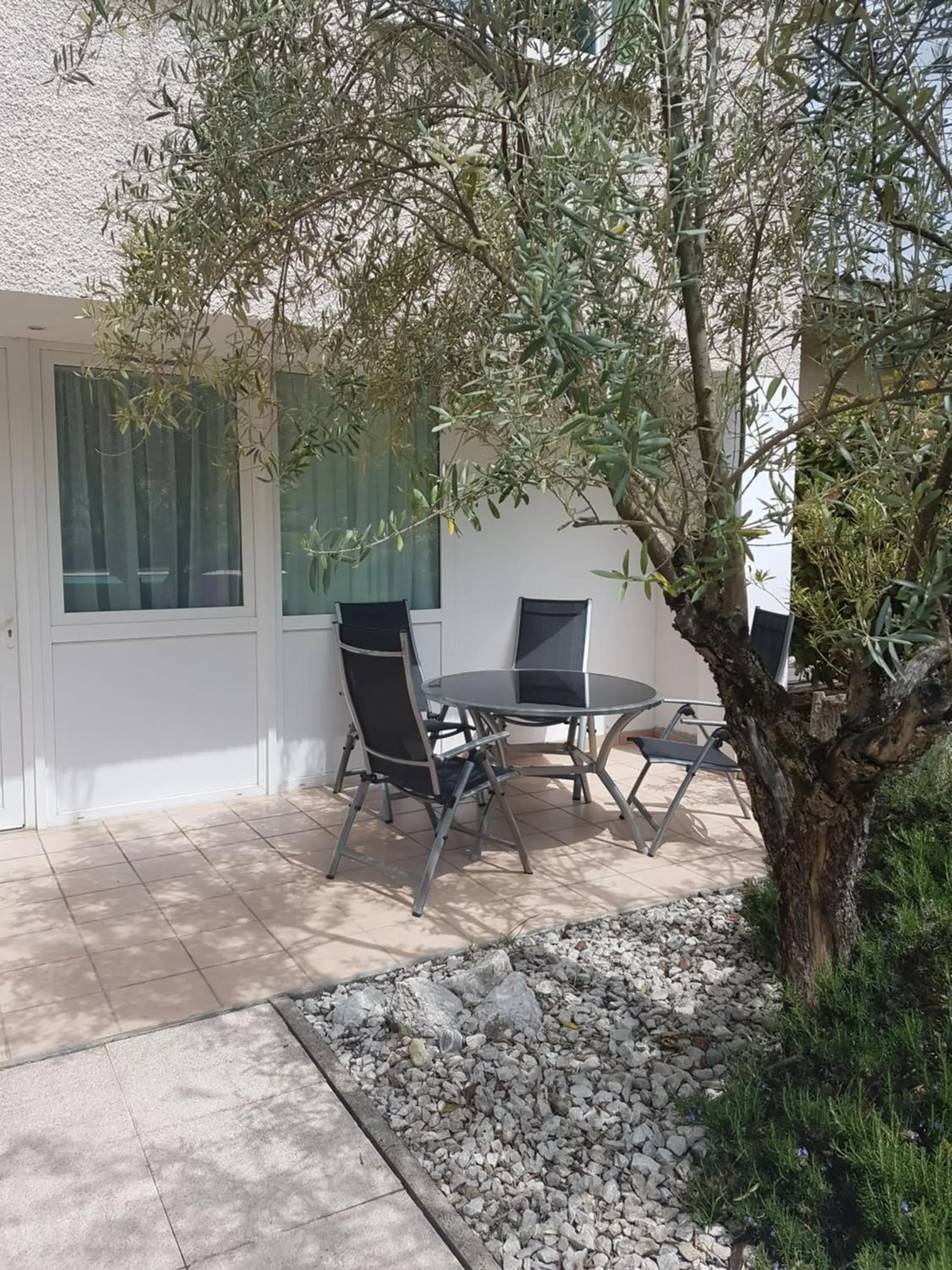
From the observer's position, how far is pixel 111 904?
447 centimetres

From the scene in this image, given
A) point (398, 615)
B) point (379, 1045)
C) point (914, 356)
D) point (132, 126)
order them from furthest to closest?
point (398, 615)
point (132, 126)
point (379, 1045)
point (914, 356)

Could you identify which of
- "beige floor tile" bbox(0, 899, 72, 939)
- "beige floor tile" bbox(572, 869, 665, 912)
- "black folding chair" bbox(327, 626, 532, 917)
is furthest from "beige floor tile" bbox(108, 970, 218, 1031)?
"beige floor tile" bbox(572, 869, 665, 912)

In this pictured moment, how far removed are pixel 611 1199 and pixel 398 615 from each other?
4.57 m

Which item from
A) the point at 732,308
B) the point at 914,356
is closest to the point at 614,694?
the point at 732,308

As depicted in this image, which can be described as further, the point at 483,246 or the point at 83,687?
the point at 83,687

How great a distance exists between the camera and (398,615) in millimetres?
6598

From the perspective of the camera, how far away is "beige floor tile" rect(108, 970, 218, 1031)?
3.37 metres

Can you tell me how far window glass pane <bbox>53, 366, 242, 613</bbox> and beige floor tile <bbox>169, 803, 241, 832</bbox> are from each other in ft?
4.28

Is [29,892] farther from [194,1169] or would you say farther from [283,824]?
[194,1169]

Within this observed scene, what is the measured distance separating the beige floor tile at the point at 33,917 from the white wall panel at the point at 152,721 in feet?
4.46

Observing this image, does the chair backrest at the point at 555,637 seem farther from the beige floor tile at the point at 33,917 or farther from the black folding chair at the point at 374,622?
the beige floor tile at the point at 33,917

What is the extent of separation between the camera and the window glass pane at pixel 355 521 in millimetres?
6293

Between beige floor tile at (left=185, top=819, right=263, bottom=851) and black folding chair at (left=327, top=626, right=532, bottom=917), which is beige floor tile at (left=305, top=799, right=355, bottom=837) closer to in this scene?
beige floor tile at (left=185, top=819, right=263, bottom=851)

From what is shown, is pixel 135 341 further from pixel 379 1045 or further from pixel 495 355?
pixel 379 1045
